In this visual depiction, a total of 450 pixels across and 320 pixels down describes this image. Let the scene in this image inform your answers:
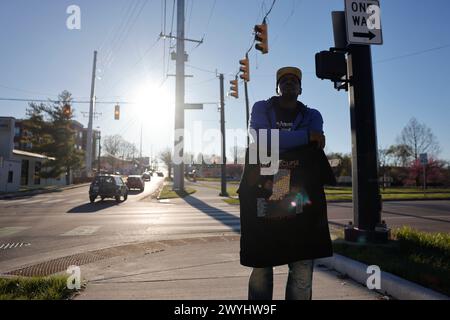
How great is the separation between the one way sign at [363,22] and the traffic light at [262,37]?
6247 mm

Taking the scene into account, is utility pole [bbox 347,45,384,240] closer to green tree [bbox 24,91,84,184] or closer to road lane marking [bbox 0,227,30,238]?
road lane marking [bbox 0,227,30,238]

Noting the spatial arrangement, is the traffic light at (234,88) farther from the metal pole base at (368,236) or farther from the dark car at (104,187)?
the metal pole base at (368,236)

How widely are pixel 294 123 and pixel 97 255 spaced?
501 centimetres

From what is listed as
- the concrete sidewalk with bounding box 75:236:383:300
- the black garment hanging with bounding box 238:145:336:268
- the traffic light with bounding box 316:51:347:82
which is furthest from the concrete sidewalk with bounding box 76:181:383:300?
the traffic light with bounding box 316:51:347:82

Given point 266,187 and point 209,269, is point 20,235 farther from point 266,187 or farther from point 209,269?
point 266,187

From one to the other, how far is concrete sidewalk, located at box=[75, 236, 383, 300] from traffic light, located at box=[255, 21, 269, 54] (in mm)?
8055

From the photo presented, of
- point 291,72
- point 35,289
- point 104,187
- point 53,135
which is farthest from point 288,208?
point 53,135

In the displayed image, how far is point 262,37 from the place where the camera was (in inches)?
484

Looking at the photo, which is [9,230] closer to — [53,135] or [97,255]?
[97,255]

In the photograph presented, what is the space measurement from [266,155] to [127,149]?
119148 millimetres

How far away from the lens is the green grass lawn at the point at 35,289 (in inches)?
137

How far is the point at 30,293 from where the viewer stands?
3615 mm

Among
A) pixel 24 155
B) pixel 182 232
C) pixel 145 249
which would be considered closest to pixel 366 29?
pixel 145 249

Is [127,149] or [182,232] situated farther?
[127,149]
